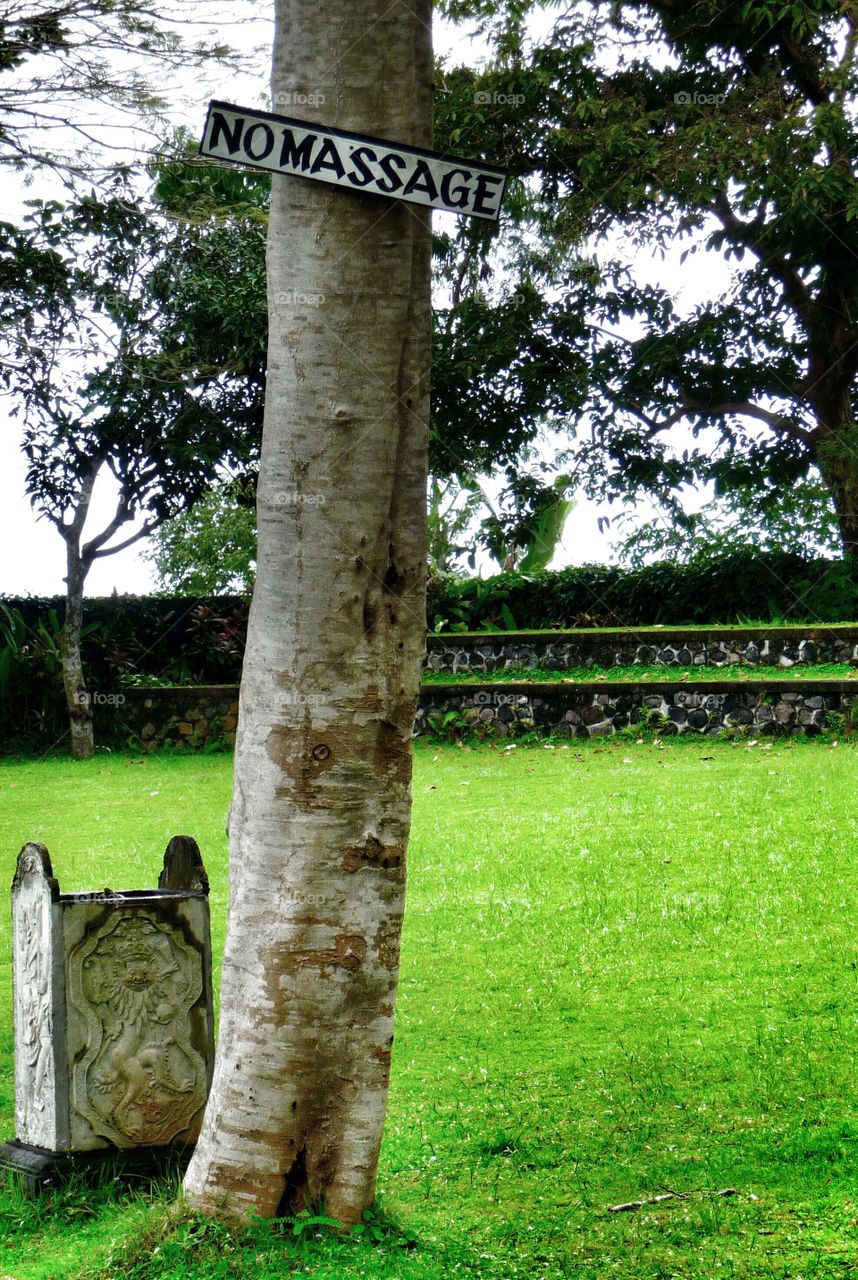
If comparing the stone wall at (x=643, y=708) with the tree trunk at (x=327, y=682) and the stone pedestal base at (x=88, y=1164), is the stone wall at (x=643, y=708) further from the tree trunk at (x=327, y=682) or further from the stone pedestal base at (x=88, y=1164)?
the tree trunk at (x=327, y=682)

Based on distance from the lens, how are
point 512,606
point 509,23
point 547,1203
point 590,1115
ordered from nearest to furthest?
point 547,1203 < point 590,1115 < point 509,23 < point 512,606

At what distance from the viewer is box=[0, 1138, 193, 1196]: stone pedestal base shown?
12.2ft

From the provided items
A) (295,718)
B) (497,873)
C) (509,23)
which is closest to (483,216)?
(295,718)

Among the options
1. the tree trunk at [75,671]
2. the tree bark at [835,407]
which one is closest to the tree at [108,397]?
the tree trunk at [75,671]

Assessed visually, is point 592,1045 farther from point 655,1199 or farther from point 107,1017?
point 107,1017

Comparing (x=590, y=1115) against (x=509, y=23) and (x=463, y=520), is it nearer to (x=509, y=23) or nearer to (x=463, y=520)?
(x=509, y=23)

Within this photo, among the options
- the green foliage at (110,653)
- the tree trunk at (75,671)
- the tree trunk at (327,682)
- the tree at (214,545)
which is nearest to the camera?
the tree trunk at (327,682)

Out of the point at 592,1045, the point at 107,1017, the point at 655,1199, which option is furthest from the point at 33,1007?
the point at 592,1045

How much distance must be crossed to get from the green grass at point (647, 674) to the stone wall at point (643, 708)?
16 cm

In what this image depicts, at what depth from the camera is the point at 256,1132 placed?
3.08m

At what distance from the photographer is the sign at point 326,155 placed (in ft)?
10.2

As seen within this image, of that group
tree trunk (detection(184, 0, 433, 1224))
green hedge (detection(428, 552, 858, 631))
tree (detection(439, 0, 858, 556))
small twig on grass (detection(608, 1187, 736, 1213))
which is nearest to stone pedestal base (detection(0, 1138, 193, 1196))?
tree trunk (detection(184, 0, 433, 1224))

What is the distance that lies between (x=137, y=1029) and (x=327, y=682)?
5.09ft

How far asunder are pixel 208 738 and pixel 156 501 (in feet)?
9.29
